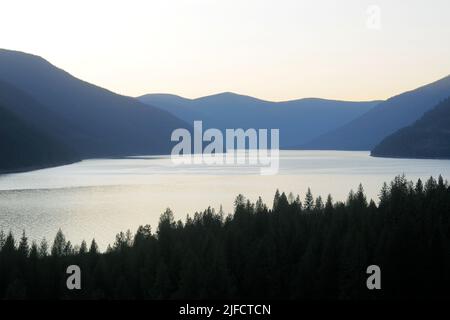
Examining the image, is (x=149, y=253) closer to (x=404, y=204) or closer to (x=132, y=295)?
(x=132, y=295)

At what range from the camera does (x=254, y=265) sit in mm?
63812

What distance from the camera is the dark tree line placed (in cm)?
5878

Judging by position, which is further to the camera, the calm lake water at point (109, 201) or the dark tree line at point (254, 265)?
the calm lake water at point (109, 201)

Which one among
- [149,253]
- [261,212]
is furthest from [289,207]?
[149,253]

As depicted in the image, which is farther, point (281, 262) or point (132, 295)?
point (281, 262)

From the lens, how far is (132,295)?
199 ft

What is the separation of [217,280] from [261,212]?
2988 cm

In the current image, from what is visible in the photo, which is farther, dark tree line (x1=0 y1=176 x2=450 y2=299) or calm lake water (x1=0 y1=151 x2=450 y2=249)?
calm lake water (x1=0 y1=151 x2=450 y2=249)

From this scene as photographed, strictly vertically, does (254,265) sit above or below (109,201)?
above

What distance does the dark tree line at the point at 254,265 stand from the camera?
58.8 m
